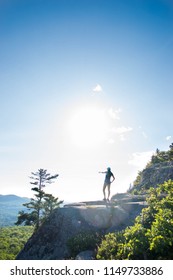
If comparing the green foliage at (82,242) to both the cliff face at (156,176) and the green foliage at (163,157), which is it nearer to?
the cliff face at (156,176)

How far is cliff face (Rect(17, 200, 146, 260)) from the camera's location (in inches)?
471

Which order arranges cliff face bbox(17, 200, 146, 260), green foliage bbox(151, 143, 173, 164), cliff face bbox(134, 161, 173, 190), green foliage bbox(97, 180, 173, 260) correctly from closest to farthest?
green foliage bbox(97, 180, 173, 260), cliff face bbox(17, 200, 146, 260), cliff face bbox(134, 161, 173, 190), green foliage bbox(151, 143, 173, 164)

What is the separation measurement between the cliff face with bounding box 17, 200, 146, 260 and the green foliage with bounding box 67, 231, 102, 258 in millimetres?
267

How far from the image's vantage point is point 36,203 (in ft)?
140

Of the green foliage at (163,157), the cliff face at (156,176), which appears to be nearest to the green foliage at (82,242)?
the cliff face at (156,176)

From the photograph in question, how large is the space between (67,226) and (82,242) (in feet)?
6.54

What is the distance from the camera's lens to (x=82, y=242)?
36.9 feet

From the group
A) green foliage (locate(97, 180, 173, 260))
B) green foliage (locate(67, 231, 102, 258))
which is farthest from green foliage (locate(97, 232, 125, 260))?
green foliage (locate(67, 231, 102, 258))

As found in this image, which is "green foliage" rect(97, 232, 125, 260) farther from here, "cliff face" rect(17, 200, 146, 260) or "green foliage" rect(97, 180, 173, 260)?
"cliff face" rect(17, 200, 146, 260)

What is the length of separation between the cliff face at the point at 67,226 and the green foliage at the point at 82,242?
0.27m

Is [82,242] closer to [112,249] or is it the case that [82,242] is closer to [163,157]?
[112,249]
